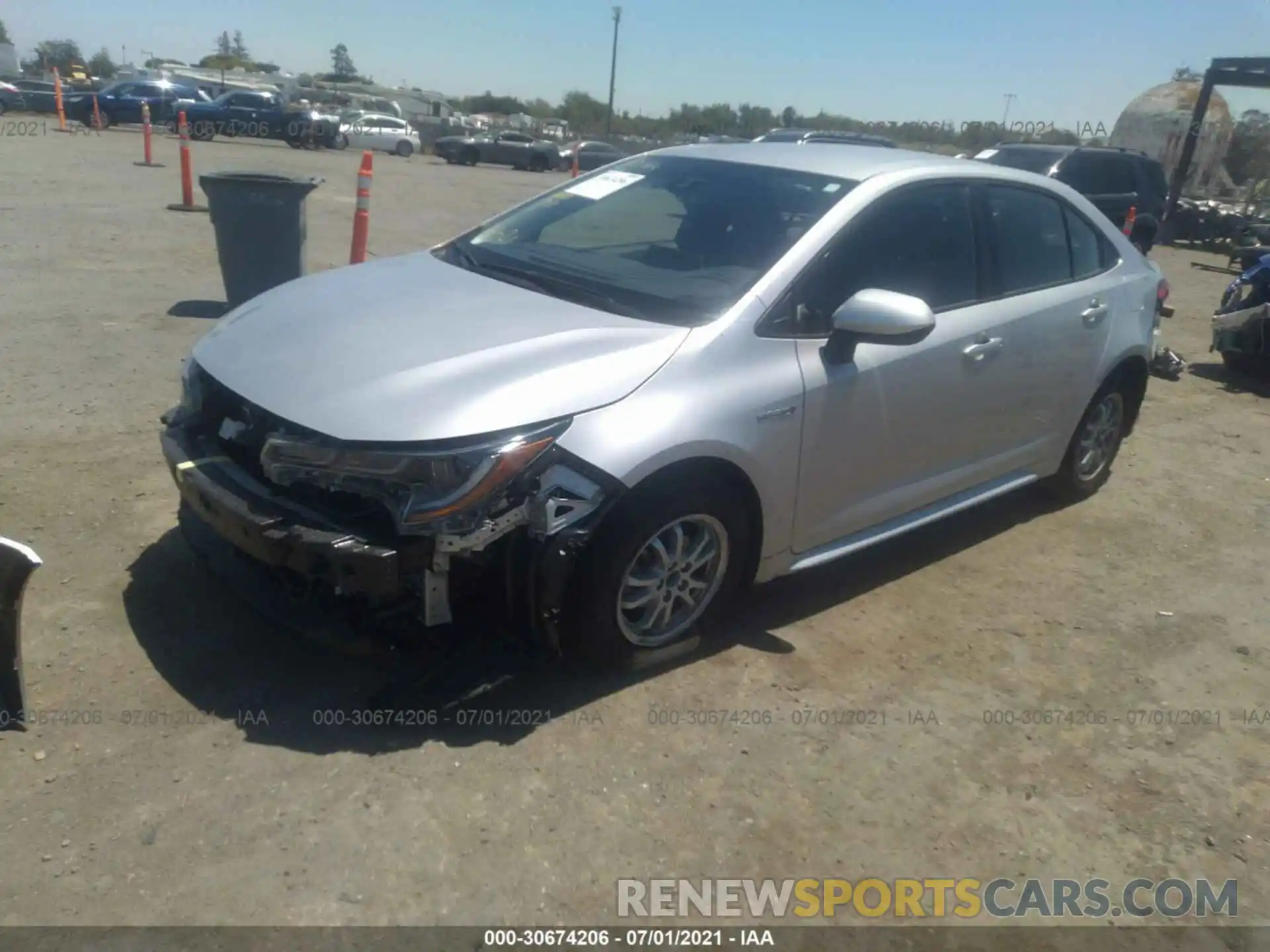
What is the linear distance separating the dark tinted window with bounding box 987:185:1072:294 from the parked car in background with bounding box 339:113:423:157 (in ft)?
110

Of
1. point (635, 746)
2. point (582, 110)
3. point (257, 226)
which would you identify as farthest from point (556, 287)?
point (582, 110)

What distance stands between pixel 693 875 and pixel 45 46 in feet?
344

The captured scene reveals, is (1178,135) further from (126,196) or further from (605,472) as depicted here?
(605,472)

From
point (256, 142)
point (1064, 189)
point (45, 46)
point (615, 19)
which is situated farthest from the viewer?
point (45, 46)

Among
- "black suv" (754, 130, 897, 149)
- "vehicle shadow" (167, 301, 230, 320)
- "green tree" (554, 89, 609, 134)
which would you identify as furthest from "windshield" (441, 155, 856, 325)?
"green tree" (554, 89, 609, 134)

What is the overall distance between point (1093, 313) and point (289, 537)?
3933mm

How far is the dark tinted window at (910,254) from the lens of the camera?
3852mm

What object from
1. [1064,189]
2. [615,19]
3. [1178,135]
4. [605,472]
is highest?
[615,19]

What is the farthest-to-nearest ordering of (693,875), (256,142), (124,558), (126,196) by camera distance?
(256,142)
(126,196)
(124,558)
(693,875)

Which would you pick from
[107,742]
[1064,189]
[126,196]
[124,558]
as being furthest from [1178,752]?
[126,196]

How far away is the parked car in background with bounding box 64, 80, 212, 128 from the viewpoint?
96.7ft

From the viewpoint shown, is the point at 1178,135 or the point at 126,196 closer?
the point at 126,196

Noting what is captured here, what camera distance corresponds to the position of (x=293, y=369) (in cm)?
332

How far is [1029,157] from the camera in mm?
15211
